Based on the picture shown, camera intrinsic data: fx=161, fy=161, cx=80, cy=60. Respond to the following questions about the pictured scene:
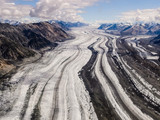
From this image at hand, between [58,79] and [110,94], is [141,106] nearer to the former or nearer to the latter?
[110,94]

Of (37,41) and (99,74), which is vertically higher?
(37,41)

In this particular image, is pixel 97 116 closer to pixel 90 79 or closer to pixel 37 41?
pixel 90 79

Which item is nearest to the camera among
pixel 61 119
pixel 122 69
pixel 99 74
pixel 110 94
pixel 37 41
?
pixel 61 119

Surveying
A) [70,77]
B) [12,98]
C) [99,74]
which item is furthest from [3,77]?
[99,74]

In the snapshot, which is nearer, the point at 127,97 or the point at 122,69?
the point at 127,97

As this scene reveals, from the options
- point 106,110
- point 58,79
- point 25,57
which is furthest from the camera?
point 25,57

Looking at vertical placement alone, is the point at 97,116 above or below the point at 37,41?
below

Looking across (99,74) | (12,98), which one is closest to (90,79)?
(99,74)

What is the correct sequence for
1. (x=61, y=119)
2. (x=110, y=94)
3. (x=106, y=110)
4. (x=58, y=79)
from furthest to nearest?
(x=58, y=79)
(x=110, y=94)
(x=106, y=110)
(x=61, y=119)

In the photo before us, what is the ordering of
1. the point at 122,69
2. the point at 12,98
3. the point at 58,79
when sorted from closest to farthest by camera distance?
the point at 12,98 → the point at 58,79 → the point at 122,69
